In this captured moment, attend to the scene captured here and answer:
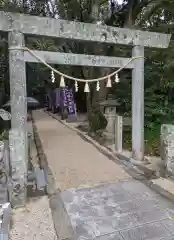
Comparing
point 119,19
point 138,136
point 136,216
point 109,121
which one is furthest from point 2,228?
point 119,19

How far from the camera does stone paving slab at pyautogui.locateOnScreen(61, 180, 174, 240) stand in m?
2.62

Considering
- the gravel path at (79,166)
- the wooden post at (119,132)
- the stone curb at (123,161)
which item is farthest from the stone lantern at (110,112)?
the wooden post at (119,132)

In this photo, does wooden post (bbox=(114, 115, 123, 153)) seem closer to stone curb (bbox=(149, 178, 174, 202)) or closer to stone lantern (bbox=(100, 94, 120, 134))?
stone lantern (bbox=(100, 94, 120, 134))

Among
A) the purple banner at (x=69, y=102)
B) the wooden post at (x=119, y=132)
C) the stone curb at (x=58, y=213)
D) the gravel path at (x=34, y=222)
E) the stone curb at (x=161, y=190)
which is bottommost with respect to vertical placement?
the gravel path at (x=34, y=222)

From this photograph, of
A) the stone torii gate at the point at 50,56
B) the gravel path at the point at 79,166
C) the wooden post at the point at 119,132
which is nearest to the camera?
the stone torii gate at the point at 50,56

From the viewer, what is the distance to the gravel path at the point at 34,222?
264cm

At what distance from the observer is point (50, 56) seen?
13.9 ft

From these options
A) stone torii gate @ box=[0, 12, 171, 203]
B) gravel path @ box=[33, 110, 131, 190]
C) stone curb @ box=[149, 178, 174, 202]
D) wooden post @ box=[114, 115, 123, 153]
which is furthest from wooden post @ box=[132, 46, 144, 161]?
stone curb @ box=[149, 178, 174, 202]

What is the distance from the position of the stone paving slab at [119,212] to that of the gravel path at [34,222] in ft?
0.96

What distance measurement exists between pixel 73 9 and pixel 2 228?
38.3 feet

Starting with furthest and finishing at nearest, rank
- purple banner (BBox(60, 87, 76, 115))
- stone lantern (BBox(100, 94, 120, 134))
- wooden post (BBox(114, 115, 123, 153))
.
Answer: purple banner (BBox(60, 87, 76, 115))
stone lantern (BBox(100, 94, 120, 134))
wooden post (BBox(114, 115, 123, 153))

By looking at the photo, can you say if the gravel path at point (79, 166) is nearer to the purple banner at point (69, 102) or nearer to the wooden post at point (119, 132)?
the wooden post at point (119, 132)

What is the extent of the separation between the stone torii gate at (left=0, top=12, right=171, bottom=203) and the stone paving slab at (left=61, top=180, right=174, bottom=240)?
0.97 metres

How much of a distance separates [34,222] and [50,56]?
287cm
